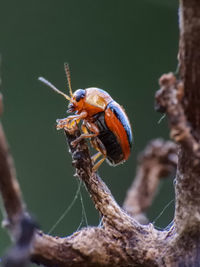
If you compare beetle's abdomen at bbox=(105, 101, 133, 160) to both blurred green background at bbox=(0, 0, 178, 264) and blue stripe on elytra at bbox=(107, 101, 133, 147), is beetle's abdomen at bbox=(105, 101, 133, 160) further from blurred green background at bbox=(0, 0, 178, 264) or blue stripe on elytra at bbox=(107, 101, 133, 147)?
blurred green background at bbox=(0, 0, 178, 264)

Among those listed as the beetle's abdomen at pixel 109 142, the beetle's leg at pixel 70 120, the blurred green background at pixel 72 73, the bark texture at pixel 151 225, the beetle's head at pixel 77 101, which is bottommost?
the bark texture at pixel 151 225

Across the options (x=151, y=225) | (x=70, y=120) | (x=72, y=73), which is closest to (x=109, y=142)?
(x=70, y=120)

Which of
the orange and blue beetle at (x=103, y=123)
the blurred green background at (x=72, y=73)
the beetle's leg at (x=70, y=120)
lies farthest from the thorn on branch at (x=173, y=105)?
the blurred green background at (x=72, y=73)

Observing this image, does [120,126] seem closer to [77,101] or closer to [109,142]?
[109,142]

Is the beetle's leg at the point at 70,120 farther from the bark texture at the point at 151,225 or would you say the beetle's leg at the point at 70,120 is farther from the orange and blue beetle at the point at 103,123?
the bark texture at the point at 151,225

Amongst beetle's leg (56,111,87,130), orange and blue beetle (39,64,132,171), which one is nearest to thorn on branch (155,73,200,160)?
beetle's leg (56,111,87,130)

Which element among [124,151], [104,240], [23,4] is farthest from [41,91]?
[104,240]
